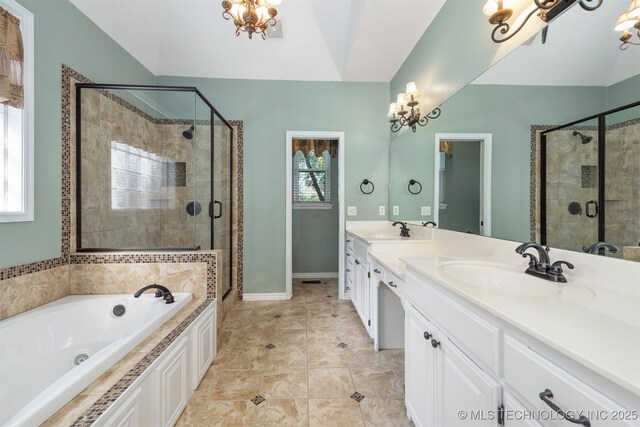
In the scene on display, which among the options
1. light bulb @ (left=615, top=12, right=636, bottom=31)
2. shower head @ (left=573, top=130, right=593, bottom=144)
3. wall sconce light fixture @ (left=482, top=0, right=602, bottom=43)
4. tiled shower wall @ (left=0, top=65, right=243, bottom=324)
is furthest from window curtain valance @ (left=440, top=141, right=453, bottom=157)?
tiled shower wall @ (left=0, top=65, right=243, bottom=324)

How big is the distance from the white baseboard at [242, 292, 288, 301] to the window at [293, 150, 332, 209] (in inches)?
61.3

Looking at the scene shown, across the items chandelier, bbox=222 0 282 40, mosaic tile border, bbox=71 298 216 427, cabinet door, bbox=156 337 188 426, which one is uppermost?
chandelier, bbox=222 0 282 40

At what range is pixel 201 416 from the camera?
1.46 meters

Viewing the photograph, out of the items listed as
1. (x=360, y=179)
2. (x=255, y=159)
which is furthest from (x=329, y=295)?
(x=255, y=159)

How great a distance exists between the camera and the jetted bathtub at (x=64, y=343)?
0.97 meters

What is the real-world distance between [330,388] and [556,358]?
1.42 metres

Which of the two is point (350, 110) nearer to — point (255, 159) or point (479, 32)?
point (255, 159)

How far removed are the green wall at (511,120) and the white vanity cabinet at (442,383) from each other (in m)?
0.69

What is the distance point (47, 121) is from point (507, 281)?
2926 mm

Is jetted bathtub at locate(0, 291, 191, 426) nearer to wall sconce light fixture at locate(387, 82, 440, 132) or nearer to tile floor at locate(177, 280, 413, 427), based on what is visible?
tile floor at locate(177, 280, 413, 427)

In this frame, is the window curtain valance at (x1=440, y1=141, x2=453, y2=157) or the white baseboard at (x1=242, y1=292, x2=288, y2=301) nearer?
the window curtain valance at (x1=440, y1=141, x2=453, y2=157)

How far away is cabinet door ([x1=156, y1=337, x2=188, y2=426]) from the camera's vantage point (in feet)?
4.12

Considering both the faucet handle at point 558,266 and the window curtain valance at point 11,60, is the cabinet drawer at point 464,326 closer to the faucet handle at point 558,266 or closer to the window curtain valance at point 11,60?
the faucet handle at point 558,266

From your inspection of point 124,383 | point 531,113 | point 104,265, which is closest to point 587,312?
point 531,113
